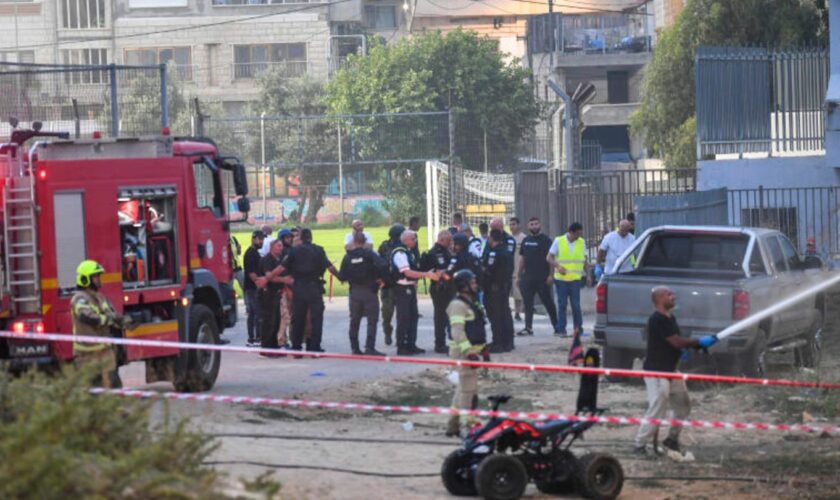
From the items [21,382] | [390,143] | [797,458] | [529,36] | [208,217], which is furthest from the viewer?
[529,36]

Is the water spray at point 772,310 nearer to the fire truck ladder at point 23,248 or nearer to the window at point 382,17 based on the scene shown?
the fire truck ladder at point 23,248

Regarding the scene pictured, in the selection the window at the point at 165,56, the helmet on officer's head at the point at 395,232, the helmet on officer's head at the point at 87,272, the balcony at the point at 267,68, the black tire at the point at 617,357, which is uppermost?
the window at the point at 165,56

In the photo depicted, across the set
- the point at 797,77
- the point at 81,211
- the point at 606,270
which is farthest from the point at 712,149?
the point at 81,211

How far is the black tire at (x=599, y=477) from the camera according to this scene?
970 centimetres

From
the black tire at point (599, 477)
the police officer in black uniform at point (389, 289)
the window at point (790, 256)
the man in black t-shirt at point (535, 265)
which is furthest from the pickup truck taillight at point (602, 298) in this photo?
the black tire at point (599, 477)

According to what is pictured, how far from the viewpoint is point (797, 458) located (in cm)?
1109

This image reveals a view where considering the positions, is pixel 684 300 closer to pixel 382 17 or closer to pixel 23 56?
pixel 23 56

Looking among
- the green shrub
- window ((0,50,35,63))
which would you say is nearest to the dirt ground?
the green shrub

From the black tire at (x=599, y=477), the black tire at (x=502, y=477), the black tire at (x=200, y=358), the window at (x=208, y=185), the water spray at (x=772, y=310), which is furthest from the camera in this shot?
the window at (x=208, y=185)

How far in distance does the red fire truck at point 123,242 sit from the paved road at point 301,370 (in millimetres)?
630

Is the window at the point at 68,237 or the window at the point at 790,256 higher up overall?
the window at the point at 68,237

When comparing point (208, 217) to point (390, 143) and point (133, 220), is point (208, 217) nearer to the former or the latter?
point (133, 220)

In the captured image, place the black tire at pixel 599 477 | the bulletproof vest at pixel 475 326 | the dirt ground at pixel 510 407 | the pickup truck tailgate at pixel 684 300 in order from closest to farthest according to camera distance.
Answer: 1. the black tire at pixel 599 477
2. the dirt ground at pixel 510 407
3. the bulletproof vest at pixel 475 326
4. the pickup truck tailgate at pixel 684 300

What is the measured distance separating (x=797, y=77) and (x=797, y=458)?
52.0ft
